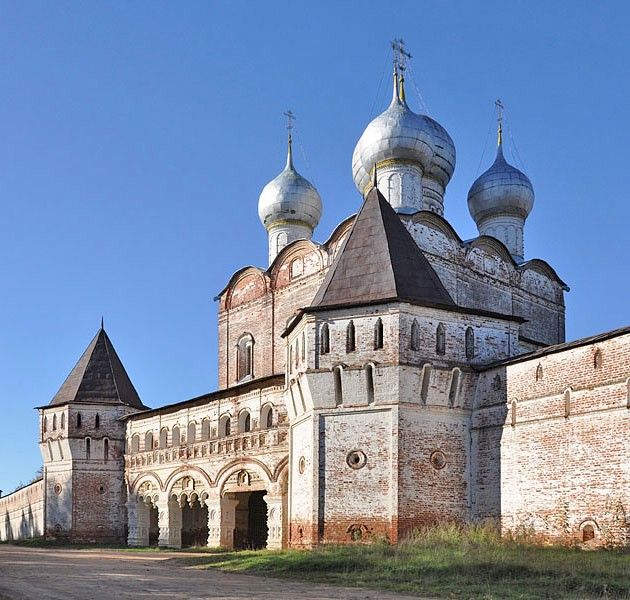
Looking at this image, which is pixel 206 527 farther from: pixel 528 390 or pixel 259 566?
pixel 528 390

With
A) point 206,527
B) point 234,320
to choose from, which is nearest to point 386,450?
point 206,527

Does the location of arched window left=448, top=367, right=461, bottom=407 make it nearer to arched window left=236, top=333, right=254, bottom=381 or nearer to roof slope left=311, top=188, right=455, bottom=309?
roof slope left=311, top=188, right=455, bottom=309

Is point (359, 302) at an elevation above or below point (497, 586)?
above

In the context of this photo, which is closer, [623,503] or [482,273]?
[623,503]

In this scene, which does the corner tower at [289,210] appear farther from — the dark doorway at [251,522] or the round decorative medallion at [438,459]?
the round decorative medallion at [438,459]

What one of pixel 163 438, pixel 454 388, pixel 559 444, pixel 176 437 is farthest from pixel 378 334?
pixel 163 438

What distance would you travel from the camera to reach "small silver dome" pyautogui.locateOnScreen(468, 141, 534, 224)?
26000 millimetres

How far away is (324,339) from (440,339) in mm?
1962

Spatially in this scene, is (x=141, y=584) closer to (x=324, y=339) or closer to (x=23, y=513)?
(x=324, y=339)

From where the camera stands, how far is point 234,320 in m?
27.4

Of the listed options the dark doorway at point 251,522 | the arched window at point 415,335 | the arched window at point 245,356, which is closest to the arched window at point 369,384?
the arched window at point 415,335

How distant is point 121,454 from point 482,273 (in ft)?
37.9

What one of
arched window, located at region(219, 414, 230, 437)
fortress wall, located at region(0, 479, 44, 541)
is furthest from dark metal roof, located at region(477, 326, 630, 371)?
fortress wall, located at region(0, 479, 44, 541)

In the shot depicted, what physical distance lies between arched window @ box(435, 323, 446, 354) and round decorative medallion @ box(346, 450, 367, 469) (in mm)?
2155
